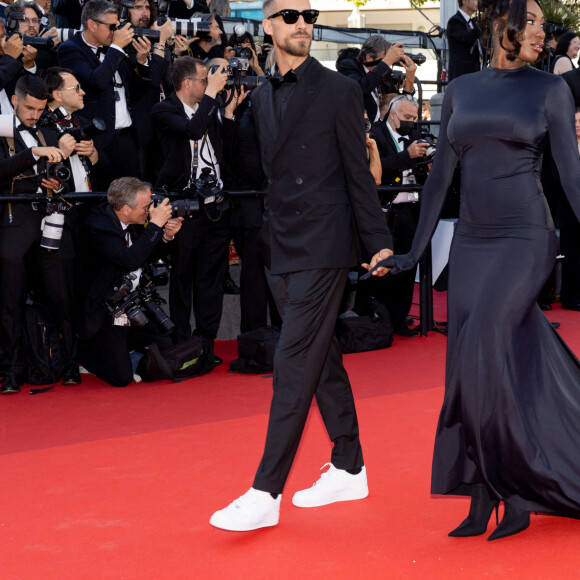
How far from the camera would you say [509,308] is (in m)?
3.23

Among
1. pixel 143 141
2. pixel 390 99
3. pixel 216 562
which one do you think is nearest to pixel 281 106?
pixel 216 562

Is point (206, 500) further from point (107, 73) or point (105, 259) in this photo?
point (107, 73)

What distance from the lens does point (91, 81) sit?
6703mm

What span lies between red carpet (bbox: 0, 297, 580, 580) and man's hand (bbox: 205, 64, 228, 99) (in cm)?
209

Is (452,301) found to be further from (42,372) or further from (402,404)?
(42,372)

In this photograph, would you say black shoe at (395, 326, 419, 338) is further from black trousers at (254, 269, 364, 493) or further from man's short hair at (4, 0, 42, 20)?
black trousers at (254, 269, 364, 493)

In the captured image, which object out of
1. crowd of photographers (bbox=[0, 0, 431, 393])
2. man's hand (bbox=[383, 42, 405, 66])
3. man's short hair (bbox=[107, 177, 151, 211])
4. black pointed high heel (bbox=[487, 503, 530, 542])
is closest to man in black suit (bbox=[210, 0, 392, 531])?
black pointed high heel (bbox=[487, 503, 530, 542])

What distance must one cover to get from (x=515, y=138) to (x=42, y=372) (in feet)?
12.9

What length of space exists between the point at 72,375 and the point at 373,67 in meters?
3.81

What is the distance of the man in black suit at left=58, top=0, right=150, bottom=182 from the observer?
6.73 metres

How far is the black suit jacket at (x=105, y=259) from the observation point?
19.9ft

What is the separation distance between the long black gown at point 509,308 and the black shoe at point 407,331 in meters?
4.21

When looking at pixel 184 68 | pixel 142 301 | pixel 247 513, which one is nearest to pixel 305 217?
pixel 247 513

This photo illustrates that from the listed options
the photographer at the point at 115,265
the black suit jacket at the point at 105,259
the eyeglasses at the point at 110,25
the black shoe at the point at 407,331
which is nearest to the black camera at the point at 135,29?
the eyeglasses at the point at 110,25
